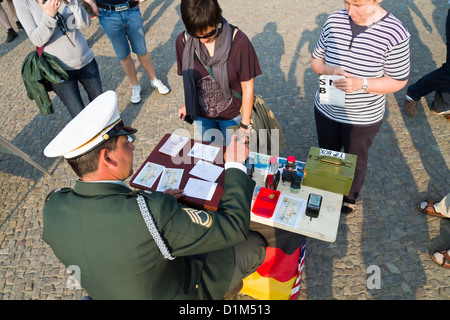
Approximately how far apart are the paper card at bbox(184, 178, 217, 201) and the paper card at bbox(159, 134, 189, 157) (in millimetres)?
437

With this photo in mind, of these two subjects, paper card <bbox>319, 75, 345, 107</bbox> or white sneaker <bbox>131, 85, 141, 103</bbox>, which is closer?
paper card <bbox>319, 75, 345, 107</bbox>

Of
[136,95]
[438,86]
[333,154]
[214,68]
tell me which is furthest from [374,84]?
[136,95]

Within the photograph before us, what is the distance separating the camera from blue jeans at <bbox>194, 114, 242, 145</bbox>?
10.8 feet

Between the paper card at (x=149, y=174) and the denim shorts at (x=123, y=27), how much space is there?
2664mm

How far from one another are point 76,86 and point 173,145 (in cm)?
187

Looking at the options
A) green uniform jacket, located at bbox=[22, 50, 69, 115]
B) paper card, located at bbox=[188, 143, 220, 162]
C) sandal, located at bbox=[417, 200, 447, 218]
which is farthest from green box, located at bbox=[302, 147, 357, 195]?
green uniform jacket, located at bbox=[22, 50, 69, 115]

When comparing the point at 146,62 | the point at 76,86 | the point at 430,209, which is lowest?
the point at 430,209

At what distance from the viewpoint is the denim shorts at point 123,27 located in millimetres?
4359

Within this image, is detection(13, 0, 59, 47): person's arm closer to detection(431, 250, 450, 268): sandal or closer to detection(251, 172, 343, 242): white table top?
detection(251, 172, 343, 242): white table top

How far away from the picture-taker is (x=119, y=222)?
164 centimetres

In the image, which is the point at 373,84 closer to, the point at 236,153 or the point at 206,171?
the point at 236,153

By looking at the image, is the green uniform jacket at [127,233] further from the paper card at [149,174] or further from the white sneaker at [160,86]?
the white sneaker at [160,86]
